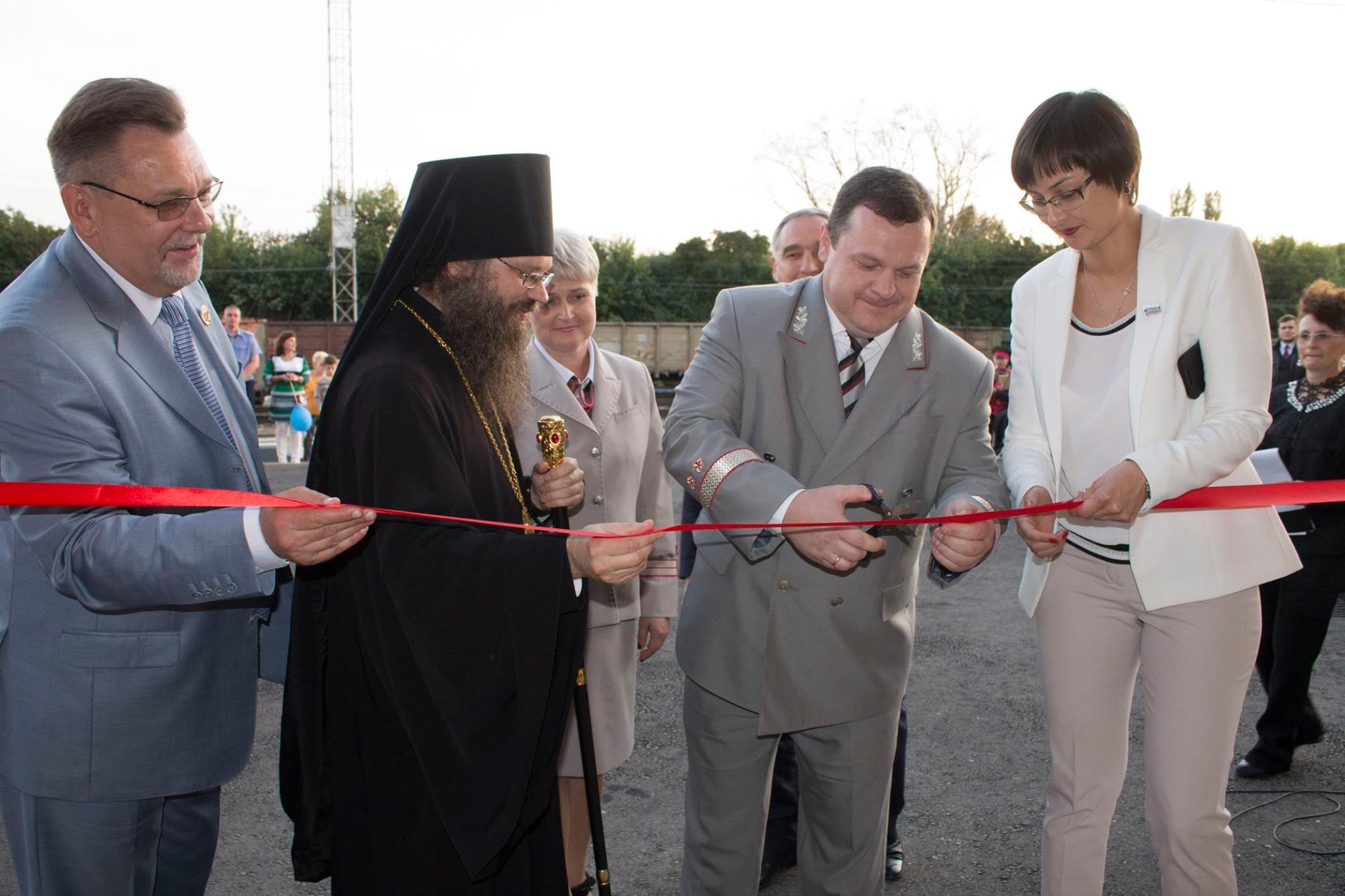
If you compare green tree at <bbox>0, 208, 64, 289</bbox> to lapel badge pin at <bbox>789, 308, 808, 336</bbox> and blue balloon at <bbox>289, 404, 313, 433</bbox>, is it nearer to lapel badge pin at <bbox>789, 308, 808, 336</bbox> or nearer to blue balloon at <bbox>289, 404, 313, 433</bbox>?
blue balloon at <bbox>289, 404, 313, 433</bbox>

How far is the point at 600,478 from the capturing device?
142 inches

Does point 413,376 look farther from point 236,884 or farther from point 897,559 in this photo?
point 236,884

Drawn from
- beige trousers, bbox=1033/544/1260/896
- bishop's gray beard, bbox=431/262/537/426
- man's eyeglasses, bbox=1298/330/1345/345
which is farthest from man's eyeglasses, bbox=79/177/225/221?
man's eyeglasses, bbox=1298/330/1345/345

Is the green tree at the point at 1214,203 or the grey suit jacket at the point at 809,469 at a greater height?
the green tree at the point at 1214,203

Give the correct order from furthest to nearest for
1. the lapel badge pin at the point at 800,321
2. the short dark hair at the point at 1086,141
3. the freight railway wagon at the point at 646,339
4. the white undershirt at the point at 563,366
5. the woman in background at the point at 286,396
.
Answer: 1. the freight railway wagon at the point at 646,339
2. the woman in background at the point at 286,396
3. the white undershirt at the point at 563,366
4. the lapel badge pin at the point at 800,321
5. the short dark hair at the point at 1086,141

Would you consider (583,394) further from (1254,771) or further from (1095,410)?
(1254,771)

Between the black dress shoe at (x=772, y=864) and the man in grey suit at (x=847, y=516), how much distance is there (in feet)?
3.01

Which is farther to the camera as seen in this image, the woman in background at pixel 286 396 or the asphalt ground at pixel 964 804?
the woman in background at pixel 286 396

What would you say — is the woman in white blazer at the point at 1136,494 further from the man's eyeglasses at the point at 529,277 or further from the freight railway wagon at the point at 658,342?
the freight railway wagon at the point at 658,342

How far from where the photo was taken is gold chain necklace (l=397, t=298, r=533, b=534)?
266 centimetres

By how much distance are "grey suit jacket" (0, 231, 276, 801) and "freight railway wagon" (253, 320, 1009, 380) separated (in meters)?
33.3

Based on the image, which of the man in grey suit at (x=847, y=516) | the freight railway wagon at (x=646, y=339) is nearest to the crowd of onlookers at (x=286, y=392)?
the man in grey suit at (x=847, y=516)

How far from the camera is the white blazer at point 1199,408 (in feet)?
8.83

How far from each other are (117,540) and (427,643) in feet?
2.31
